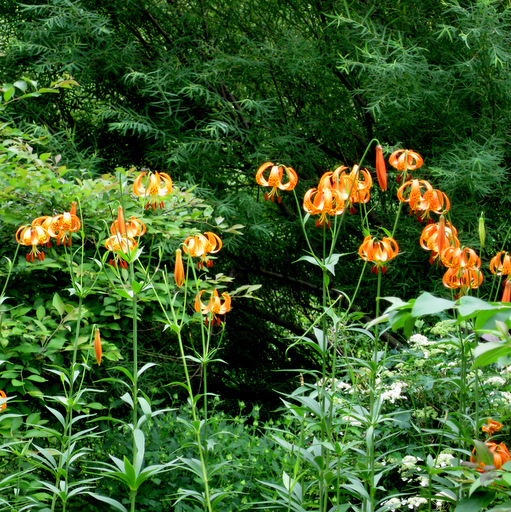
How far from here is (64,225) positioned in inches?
68.6

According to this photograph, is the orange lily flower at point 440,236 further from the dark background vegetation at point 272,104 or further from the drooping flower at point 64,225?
the dark background vegetation at point 272,104

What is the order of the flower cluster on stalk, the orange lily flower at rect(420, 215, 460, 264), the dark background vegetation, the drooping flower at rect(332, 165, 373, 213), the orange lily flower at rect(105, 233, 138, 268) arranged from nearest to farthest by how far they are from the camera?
the orange lily flower at rect(420, 215, 460, 264)
the drooping flower at rect(332, 165, 373, 213)
the orange lily flower at rect(105, 233, 138, 268)
the flower cluster on stalk
the dark background vegetation

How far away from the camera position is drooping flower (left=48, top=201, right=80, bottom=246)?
1.73 metres

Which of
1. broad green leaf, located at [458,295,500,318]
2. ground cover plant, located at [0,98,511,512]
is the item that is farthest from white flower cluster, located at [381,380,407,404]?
broad green leaf, located at [458,295,500,318]

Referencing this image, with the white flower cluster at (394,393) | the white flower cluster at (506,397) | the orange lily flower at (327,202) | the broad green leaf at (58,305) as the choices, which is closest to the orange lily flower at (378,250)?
the orange lily flower at (327,202)

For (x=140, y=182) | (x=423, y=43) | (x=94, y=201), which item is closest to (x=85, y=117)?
(x=94, y=201)

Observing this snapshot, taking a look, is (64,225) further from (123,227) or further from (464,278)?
(464,278)

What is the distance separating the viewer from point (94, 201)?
2.36 meters

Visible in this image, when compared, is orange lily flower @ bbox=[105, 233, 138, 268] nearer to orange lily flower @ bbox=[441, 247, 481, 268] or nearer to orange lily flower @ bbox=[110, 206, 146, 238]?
orange lily flower @ bbox=[110, 206, 146, 238]

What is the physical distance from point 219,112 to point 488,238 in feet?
5.75

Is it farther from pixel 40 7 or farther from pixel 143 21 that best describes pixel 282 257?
pixel 40 7

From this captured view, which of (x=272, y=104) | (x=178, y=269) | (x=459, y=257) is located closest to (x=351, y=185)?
(x=459, y=257)

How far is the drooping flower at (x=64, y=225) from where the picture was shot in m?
1.73

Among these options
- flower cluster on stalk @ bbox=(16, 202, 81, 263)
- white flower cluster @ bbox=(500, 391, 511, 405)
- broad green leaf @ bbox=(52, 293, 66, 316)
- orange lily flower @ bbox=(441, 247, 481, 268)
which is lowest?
white flower cluster @ bbox=(500, 391, 511, 405)
